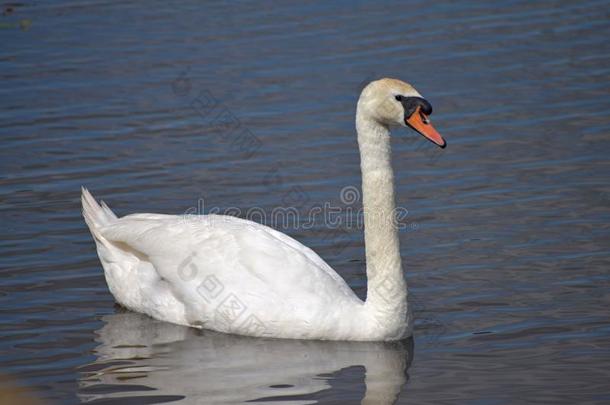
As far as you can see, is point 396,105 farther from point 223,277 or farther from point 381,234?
point 223,277

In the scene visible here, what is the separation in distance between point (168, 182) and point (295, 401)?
456 cm

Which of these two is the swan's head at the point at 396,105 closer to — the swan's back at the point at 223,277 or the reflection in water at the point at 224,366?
the swan's back at the point at 223,277

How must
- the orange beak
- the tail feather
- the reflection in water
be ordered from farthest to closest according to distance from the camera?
the tail feather < the orange beak < the reflection in water

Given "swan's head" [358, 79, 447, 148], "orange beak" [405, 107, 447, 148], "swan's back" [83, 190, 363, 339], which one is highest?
"swan's head" [358, 79, 447, 148]

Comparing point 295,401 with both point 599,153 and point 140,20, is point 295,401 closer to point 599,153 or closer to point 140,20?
point 599,153

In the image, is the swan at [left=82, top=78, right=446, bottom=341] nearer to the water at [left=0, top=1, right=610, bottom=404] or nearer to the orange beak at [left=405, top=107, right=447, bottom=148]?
the orange beak at [left=405, top=107, right=447, bottom=148]

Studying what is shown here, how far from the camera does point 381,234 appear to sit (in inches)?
348

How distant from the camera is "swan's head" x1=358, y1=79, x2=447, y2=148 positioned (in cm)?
848

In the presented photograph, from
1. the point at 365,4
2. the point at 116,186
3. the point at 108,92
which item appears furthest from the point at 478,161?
the point at 365,4

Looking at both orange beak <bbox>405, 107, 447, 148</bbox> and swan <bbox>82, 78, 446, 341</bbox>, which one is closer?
orange beak <bbox>405, 107, 447, 148</bbox>

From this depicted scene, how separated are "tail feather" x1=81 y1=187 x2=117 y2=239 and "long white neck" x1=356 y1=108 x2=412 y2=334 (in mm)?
2166

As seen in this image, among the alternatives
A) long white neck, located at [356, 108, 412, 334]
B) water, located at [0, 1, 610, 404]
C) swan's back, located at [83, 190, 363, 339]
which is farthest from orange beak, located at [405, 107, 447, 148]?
water, located at [0, 1, 610, 404]

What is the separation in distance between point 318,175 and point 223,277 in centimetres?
309

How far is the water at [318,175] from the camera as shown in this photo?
27.0 feet
